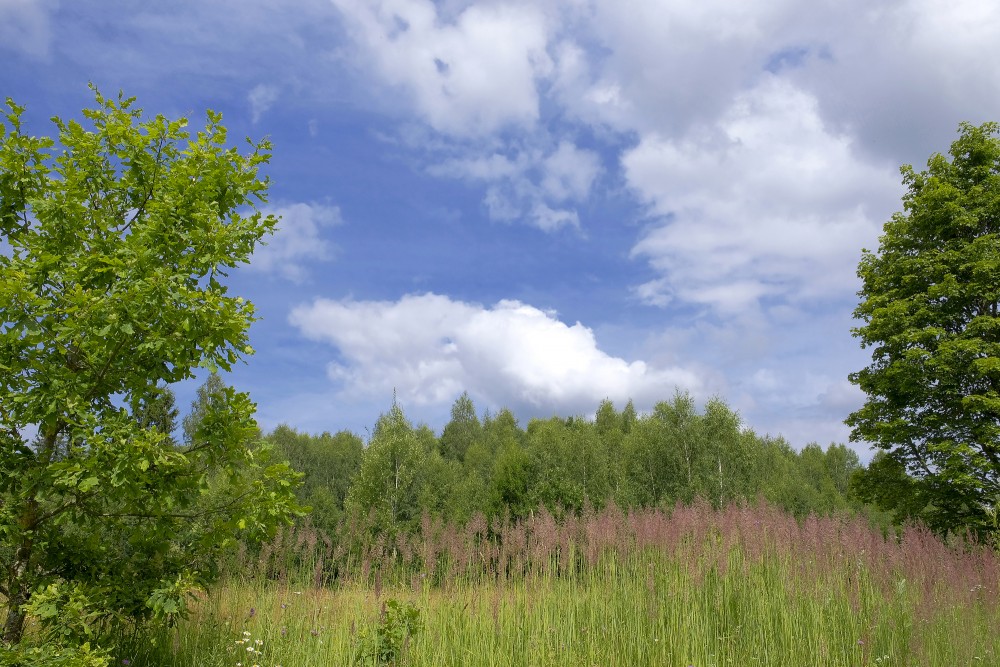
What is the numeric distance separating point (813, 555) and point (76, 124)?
352 inches

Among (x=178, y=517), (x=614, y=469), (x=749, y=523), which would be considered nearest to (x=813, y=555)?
(x=749, y=523)

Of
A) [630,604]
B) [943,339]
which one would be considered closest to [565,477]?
[943,339]

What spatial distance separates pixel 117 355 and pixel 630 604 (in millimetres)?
5419

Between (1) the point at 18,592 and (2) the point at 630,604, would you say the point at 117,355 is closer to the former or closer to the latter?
(1) the point at 18,592

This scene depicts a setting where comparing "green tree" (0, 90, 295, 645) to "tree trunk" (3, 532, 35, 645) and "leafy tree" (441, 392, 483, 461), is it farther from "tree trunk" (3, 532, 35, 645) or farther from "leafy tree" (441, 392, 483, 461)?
"leafy tree" (441, 392, 483, 461)

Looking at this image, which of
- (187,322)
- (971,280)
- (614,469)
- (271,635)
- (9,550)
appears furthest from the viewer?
(614,469)

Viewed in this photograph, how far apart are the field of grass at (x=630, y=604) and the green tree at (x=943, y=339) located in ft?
29.3

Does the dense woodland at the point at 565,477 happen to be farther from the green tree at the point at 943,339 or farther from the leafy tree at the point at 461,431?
the leafy tree at the point at 461,431

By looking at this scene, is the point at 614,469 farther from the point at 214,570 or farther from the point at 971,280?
the point at 214,570

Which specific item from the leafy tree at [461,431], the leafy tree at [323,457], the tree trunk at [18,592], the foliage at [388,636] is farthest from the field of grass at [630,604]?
the leafy tree at [461,431]

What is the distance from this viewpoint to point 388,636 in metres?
6.16

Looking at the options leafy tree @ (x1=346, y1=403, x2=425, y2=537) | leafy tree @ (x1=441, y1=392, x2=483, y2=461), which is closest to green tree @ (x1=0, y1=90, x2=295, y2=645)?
leafy tree @ (x1=346, y1=403, x2=425, y2=537)

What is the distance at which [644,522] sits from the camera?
7.36 m

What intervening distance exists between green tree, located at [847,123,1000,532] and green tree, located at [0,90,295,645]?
50.0 feet
